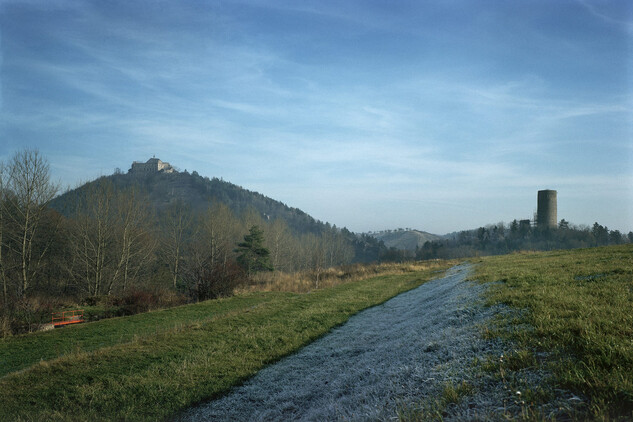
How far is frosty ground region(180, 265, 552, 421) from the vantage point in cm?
435

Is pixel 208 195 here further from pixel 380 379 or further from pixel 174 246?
pixel 380 379

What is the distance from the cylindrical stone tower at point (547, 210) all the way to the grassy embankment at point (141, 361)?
192ft

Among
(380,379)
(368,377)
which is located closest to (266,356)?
(368,377)

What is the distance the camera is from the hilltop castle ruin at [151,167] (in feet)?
560

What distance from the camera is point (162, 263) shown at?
172 ft

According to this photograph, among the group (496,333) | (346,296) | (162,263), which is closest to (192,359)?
(496,333)

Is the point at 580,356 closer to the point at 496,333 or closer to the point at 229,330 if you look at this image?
the point at 496,333

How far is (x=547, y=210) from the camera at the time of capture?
61031 millimetres

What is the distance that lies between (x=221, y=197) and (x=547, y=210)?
11951cm

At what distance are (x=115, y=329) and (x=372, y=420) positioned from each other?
15.9 metres

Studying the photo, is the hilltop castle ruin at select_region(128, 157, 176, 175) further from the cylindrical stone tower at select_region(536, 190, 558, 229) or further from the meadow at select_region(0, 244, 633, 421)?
the meadow at select_region(0, 244, 633, 421)

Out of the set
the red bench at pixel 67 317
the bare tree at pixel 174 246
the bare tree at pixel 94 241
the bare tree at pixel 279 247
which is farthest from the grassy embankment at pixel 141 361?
the bare tree at pixel 279 247

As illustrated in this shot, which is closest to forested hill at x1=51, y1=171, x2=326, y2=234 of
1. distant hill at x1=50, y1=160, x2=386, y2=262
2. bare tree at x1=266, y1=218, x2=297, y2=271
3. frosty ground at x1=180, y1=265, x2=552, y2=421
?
distant hill at x1=50, y1=160, x2=386, y2=262

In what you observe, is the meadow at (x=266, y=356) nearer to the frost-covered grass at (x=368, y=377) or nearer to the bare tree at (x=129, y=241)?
the frost-covered grass at (x=368, y=377)
